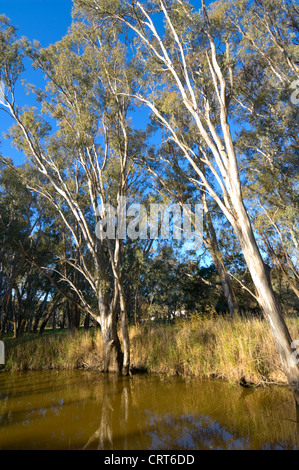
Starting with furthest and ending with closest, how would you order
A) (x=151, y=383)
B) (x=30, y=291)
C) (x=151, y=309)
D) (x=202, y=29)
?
→ (x=30, y=291), (x=151, y=309), (x=202, y=29), (x=151, y=383)

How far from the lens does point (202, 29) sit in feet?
23.8

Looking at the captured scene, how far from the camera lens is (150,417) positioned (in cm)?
430

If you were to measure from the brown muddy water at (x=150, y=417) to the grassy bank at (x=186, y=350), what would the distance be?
421mm

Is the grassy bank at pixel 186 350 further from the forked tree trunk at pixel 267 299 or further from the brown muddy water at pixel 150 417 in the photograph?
the forked tree trunk at pixel 267 299

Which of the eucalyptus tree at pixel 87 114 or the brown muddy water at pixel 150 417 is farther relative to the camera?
the eucalyptus tree at pixel 87 114

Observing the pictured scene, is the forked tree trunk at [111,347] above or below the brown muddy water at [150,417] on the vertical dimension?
above

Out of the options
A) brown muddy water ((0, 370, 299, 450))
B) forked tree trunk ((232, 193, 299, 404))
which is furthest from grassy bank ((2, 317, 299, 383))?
forked tree trunk ((232, 193, 299, 404))

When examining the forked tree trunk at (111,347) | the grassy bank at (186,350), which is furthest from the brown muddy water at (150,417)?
the forked tree trunk at (111,347)

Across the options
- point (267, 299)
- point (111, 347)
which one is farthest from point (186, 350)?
point (267, 299)

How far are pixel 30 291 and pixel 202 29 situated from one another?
1682 centimetres

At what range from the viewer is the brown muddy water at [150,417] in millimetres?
3414

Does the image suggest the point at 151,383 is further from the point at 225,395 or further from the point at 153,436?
the point at 153,436

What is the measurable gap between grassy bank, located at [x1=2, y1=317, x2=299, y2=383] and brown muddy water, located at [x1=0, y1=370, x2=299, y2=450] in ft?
1.38
